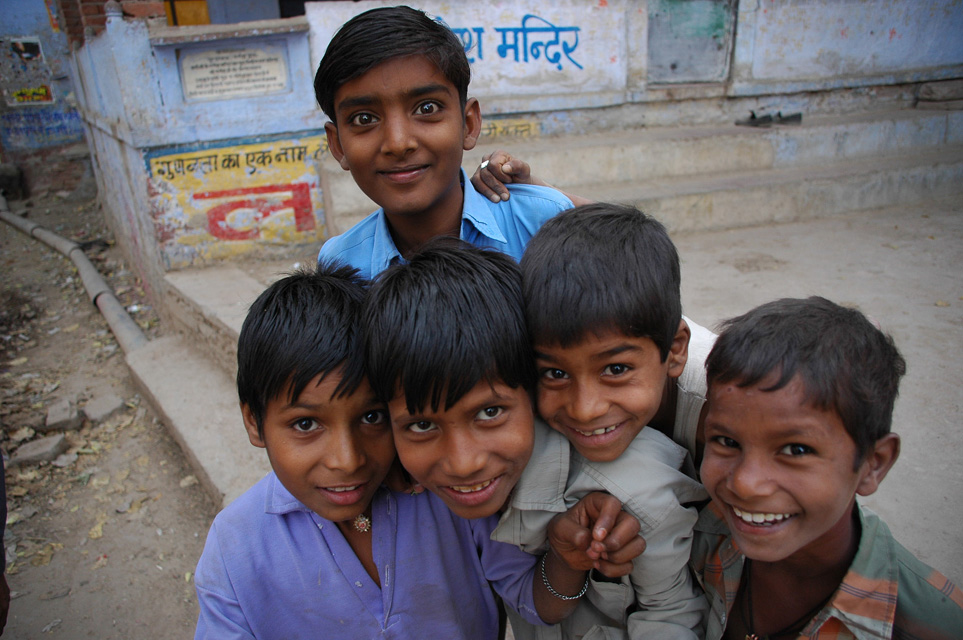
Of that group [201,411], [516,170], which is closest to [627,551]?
[516,170]

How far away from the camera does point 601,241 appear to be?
3.64 ft

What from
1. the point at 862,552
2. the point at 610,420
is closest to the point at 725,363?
the point at 610,420

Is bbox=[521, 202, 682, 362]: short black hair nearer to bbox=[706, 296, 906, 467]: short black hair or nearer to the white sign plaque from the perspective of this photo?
bbox=[706, 296, 906, 467]: short black hair

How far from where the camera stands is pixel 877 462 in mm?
1005

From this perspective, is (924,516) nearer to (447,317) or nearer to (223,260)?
(447,317)

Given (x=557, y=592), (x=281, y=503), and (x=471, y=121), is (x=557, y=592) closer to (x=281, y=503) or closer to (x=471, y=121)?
(x=281, y=503)

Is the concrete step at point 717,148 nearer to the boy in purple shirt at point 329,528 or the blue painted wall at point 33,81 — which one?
the boy in purple shirt at point 329,528

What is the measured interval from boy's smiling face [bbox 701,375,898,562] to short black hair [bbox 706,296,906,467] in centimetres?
2

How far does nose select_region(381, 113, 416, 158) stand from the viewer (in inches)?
56.6

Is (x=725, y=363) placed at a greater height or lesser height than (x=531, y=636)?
greater

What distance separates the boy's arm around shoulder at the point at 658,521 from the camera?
3.52 feet

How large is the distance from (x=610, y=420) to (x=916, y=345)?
Result: 9.03 ft

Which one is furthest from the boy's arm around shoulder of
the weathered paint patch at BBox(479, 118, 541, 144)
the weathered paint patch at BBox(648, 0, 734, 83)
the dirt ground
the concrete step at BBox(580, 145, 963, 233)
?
the weathered paint patch at BBox(648, 0, 734, 83)

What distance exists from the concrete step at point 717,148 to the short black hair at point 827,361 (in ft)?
12.1
